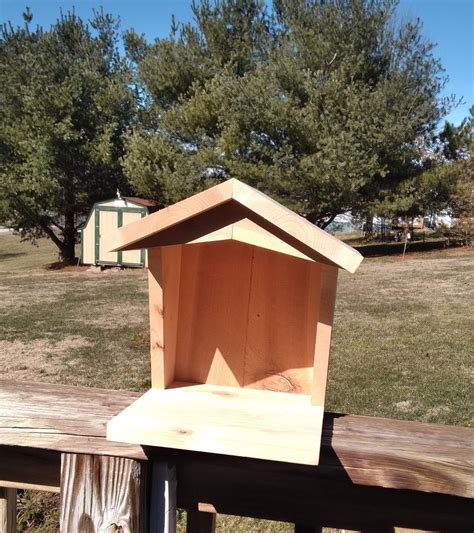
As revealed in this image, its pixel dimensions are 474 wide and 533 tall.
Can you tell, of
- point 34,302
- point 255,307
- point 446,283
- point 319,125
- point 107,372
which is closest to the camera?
point 255,307

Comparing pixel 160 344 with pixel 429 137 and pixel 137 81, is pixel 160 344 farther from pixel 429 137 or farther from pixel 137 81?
pixel 429 137

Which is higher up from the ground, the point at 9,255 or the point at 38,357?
the point at 38,357

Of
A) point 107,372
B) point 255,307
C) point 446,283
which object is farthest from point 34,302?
point 255,307

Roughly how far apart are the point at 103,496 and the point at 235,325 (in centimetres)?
64

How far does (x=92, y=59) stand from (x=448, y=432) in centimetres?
2111

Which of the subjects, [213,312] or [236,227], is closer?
[236,227]

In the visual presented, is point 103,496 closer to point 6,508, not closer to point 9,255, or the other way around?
point 6,508

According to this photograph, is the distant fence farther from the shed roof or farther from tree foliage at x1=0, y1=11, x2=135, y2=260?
tree foliage at x1=0, y1=11, x2=135, y2=260

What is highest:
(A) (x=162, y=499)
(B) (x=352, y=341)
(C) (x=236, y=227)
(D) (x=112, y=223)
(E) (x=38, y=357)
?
(C) (x=236, y=227)

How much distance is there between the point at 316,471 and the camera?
3.50 ft

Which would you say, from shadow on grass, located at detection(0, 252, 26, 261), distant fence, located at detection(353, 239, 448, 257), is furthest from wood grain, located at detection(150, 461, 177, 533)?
shadow on grass, located at detection(0, 252, 26, 261)

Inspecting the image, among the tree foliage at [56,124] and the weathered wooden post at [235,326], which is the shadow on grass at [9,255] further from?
the weathered wooden post at [235,326]

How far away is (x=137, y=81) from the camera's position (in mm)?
18953

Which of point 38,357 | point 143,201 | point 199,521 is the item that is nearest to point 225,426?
point 199,521
